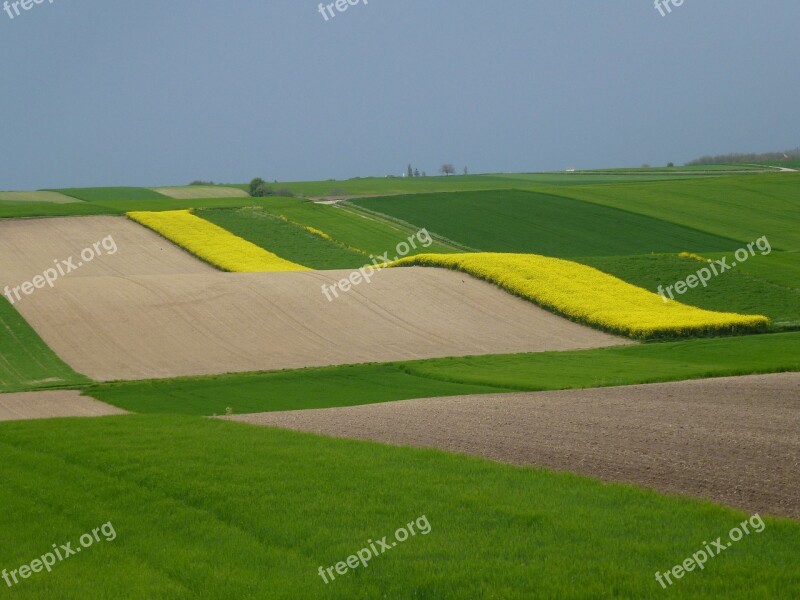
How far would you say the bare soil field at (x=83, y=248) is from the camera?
53.7 m

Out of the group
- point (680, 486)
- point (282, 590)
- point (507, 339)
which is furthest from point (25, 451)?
point (507, 339)

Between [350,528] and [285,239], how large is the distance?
52869 mm

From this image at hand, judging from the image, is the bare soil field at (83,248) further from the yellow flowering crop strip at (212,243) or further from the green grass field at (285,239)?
the green grass field at (285,239)

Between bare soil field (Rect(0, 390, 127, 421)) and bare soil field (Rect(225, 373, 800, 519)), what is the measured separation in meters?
6.84

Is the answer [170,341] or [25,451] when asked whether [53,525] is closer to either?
[25,451]

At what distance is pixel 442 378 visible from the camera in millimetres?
30766

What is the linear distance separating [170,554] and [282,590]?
184 centimetres

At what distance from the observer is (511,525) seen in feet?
37.6
